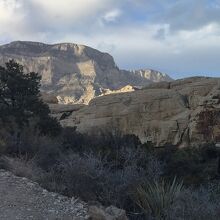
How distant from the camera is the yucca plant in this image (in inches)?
486

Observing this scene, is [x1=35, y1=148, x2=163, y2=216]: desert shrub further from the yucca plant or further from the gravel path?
the gravel path

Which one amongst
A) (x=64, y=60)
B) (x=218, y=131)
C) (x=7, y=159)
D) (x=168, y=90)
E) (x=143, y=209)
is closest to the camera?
(x=143, y=209)

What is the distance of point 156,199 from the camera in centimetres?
1255

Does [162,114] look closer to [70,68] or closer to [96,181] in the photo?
[96,181]

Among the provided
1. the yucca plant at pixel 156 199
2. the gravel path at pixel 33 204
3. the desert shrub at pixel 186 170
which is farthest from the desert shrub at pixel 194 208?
the desert shrub at pixel 186 170

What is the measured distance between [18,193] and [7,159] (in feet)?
9.50

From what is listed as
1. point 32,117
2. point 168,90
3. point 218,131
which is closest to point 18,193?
point 32,117

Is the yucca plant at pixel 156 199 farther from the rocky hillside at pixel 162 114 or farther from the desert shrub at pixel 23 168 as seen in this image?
the rocky hillside at pixel 162 114

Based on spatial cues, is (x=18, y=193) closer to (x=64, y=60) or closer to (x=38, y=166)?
(x=38, y=166)

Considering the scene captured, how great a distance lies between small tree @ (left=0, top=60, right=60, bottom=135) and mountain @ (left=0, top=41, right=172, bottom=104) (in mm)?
75505

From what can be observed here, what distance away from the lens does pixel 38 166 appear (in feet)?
51.8

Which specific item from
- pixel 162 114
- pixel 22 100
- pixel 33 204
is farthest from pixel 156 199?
pixel 162 114

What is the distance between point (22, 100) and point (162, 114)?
2309 centimetres

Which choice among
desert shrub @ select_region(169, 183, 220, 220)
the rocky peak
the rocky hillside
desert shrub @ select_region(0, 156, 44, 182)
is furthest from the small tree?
the rocky peak
